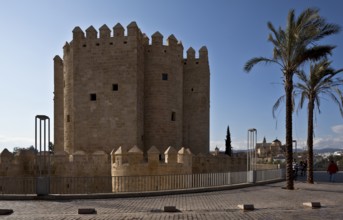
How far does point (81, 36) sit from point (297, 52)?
15236mm

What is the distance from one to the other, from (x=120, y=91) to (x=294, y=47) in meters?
12.1

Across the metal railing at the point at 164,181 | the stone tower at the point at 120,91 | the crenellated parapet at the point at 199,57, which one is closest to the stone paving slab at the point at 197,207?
the metal railing at the point at 164,181

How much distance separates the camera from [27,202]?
11211 mm

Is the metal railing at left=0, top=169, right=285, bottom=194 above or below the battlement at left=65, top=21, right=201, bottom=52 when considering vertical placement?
below

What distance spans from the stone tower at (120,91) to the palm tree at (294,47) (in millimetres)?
10590

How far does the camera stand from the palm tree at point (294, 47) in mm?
14438

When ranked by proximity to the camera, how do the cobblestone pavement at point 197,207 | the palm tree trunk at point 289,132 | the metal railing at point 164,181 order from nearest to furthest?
the cobblestone pavement at point 197,207 → the metal railing at point 164,181 → the palm tree trunk at point 289,132

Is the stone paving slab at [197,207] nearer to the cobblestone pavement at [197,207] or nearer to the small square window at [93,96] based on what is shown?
the cobblestone pavement at [197,207]

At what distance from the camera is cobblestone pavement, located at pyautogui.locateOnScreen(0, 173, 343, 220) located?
8.70 meters

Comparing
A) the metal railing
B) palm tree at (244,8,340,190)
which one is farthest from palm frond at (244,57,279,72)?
the metal railing

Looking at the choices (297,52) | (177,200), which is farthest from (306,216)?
(297,52)

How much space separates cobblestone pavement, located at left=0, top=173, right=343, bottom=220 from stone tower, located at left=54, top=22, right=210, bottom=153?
36.4ft

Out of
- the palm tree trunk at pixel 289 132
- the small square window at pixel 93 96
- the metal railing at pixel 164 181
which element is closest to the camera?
the metal railing at pixel 164 181

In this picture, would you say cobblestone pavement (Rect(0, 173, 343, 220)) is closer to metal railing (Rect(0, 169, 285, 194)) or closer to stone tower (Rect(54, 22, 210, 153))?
metal railing (Rect(0, 169, 285, 194))
